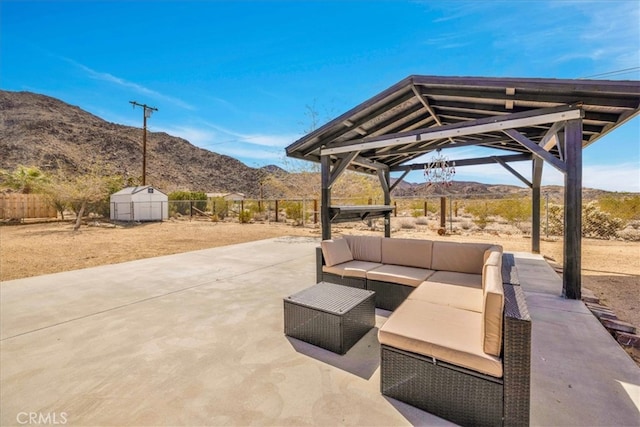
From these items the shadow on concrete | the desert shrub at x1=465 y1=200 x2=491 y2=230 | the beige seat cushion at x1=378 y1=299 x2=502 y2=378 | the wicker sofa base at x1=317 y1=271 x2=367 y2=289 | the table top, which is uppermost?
the desert shrub at x1=465 y1=200 x2=491 y2=230

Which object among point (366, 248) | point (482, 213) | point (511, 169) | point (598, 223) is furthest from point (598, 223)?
point (366, 248)

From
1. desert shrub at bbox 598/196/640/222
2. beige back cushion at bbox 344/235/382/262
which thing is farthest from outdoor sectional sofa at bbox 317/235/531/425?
desert shrub at bbox 598/196/640/222

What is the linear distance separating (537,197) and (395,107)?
483cm

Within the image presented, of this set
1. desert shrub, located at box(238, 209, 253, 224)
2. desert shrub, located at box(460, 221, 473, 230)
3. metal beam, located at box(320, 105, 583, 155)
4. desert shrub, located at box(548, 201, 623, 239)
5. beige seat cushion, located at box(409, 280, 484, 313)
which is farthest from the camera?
desert shrub, located at box(238, 209, 253, 224)

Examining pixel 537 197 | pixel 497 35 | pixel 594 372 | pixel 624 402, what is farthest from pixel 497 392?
pixel 497 35

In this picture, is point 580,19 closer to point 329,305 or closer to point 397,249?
point 397,249

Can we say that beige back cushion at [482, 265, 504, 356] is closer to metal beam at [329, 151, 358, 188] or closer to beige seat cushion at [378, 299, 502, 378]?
beige seat cushion at [378, 299, 502, 378]

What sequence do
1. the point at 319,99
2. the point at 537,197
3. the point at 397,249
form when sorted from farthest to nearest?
the point at 319,99 < the point at 537,197 < the point at 397,249

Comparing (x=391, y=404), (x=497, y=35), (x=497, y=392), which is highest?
(x=497, y=35)

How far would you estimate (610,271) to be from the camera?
5.46m

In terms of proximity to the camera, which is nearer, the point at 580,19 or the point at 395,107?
the point at 395,107

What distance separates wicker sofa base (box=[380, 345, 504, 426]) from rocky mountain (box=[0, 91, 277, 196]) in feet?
139

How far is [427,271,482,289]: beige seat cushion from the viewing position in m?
3.11

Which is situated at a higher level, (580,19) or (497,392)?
(580,19)
